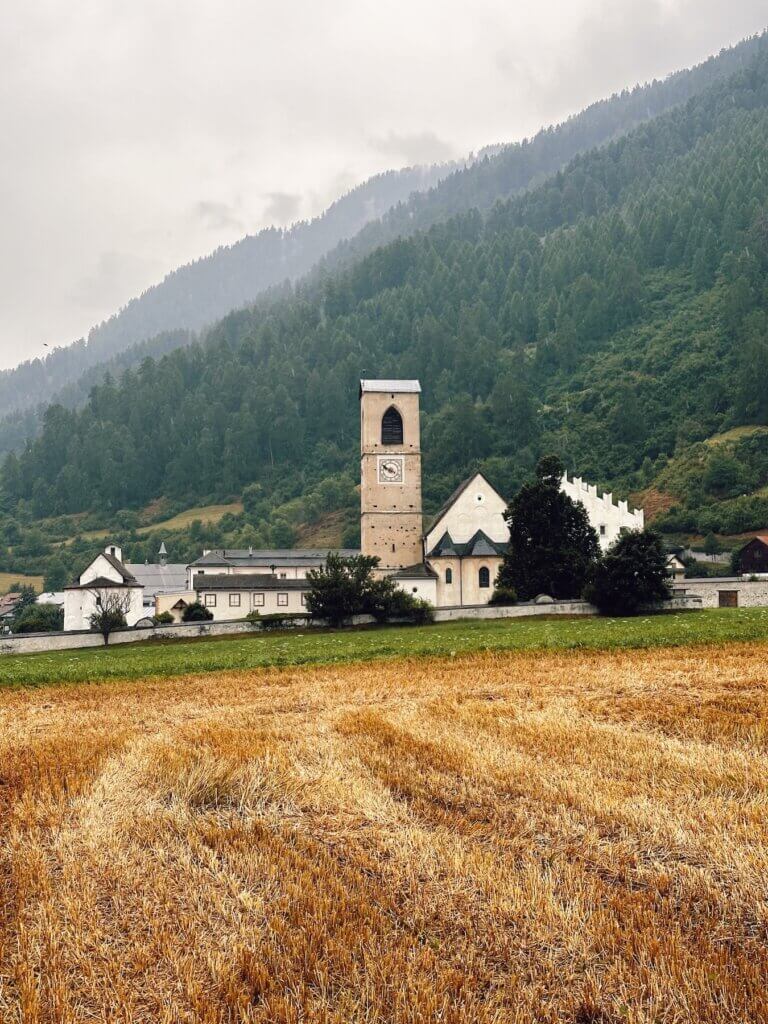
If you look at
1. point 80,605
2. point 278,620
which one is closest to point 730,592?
point 278,620

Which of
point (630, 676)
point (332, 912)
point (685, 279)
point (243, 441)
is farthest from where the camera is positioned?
point (243, 441)

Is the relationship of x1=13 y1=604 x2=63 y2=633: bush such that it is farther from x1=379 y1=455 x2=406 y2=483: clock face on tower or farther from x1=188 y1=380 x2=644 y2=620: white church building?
x1=379 y1=455 x2=406 y2=483: clock face on tower

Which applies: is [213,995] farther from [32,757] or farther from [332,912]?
[32,757]

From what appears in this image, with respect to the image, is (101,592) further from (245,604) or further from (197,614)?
(197,614)

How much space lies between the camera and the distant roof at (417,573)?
256ft

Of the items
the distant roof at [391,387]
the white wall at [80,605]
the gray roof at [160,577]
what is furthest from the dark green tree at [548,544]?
the gray roof at [160,577]

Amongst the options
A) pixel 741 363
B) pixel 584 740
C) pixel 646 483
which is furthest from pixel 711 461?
pixel 584 740

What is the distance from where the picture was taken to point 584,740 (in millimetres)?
13938

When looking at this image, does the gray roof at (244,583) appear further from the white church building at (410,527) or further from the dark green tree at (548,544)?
the dark green tree at (548,544)

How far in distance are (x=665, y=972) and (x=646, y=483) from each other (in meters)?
131

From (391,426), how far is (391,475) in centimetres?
563

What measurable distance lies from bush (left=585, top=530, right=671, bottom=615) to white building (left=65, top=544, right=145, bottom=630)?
50.0 m

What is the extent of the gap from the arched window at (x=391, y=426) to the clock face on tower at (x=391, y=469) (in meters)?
2.15

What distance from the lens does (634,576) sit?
5700 cm
